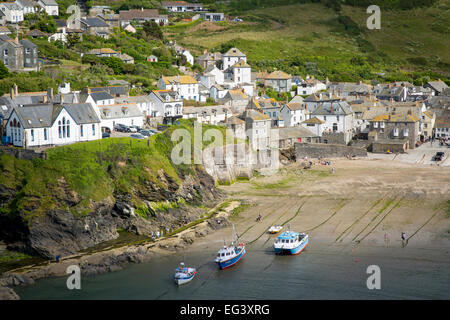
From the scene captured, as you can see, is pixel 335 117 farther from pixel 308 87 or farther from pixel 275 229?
pixel 275 229

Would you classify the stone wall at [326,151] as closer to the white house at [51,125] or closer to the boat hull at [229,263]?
the white house at [51,125]

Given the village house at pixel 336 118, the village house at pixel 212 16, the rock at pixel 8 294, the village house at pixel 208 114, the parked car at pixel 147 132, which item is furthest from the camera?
the village house at pixel 212 16

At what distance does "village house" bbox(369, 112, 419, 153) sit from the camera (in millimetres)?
79375

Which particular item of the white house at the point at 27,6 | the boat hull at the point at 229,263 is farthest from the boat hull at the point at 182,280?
the white house at the point at 27,6

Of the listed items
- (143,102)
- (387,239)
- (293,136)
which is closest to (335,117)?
(293,136)

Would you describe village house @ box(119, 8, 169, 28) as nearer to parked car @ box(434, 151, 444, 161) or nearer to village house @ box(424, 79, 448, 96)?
village house @ box(424, 79, 448, 96)

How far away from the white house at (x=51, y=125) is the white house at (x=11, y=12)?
166 ft

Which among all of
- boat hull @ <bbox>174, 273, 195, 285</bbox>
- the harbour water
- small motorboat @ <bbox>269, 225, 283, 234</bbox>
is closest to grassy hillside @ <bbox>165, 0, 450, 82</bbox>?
small motorboat @ <bbox>269, 225, 283, 234</bbox>

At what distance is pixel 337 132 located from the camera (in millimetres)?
81312

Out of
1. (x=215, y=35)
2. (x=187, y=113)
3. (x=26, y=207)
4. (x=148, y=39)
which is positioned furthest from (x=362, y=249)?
(x=215, y=35)

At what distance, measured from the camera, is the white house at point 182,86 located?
87.1 metres

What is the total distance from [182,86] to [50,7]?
125 ft

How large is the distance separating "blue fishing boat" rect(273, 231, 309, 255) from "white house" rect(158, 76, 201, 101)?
42.2 m

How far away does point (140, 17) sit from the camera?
129 m
